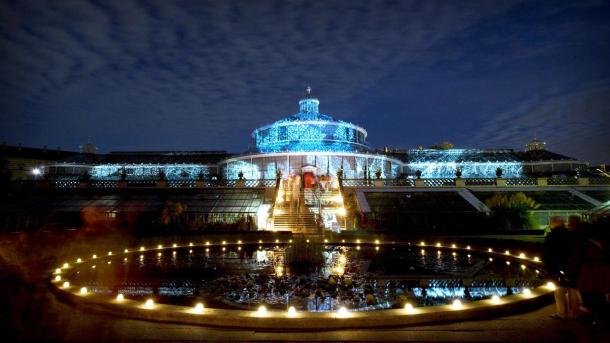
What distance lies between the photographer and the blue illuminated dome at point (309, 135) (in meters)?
38.2

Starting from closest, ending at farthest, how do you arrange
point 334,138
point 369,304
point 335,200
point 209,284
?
point 369,304 → point 209,284 → point 335,200 → point 334,138

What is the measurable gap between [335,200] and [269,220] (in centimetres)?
572

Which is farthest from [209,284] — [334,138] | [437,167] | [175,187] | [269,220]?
[437,167]

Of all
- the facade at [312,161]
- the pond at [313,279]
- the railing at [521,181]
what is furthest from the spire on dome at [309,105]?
the pond at [313,279]

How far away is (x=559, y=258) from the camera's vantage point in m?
6.01

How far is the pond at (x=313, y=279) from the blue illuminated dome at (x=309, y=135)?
899 inches

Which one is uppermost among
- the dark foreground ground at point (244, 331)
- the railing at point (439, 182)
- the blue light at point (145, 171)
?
the blue light at point (145, 171)

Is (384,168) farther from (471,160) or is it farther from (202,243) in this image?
(202,243)

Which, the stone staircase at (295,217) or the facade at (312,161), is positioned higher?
the facade at (312,161)

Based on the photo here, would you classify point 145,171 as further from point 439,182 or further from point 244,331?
point 244,331

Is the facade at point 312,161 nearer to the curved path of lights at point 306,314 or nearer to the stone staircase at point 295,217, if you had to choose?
the stone staircase at point 295,217

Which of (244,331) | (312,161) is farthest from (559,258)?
(312,161)

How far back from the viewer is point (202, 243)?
63.4ft

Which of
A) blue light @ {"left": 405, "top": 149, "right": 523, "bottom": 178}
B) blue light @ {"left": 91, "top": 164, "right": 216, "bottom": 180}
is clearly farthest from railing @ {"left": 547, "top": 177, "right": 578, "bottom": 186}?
blue light @ {"left": 91, "top": 164, "right": 216, "bottom": 180}
